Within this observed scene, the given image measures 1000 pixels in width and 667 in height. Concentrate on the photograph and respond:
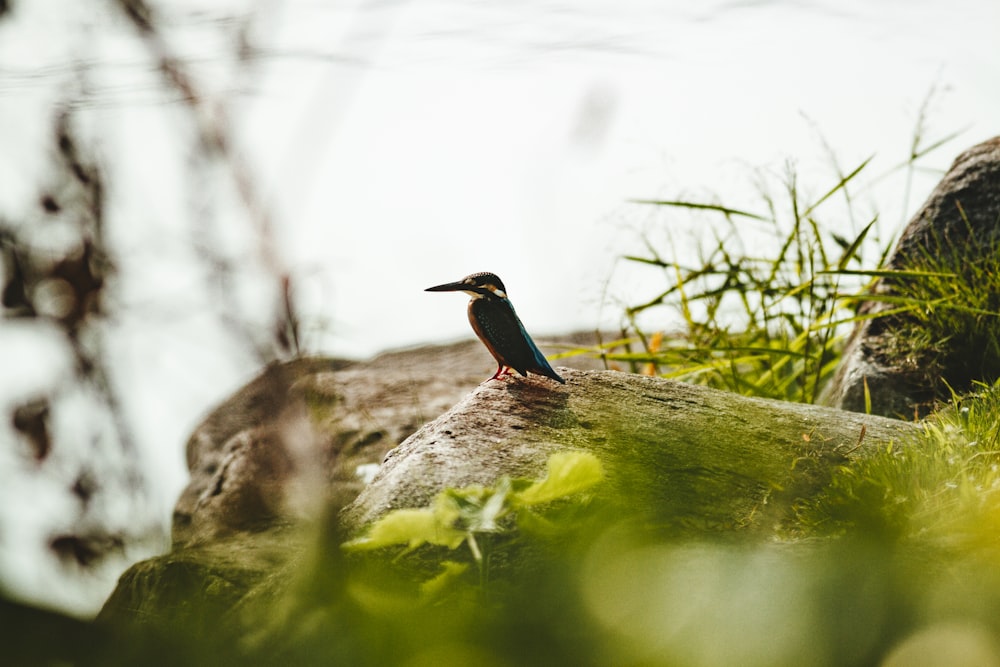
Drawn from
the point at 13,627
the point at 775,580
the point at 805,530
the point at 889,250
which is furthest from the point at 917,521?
the point at 889,250

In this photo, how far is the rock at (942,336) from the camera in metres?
2.98

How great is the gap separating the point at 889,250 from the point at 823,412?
5.90 feet

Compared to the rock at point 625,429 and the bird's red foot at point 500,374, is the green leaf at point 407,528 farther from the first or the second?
the bird's red foot at point 500,374

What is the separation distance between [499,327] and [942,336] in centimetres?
192

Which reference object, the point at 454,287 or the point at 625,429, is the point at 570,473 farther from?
the point at 454,287

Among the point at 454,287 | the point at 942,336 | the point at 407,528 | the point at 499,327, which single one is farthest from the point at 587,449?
the point at 942,336

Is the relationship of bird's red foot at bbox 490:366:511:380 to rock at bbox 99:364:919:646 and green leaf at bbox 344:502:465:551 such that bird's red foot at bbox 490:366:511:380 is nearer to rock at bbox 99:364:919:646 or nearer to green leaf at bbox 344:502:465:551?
rock at bbox 99:364:919:646

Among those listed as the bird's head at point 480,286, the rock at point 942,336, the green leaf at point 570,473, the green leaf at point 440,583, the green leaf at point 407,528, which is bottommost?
the rock at point 942,336

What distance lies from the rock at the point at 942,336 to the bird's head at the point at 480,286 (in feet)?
5.44

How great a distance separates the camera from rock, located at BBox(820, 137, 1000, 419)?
2980mm

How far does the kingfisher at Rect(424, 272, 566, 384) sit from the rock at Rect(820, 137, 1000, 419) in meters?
1.56

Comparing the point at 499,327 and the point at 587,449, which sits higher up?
the point at 499,327

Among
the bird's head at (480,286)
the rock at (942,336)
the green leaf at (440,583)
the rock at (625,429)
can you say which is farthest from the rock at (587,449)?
the rock at (942,336)

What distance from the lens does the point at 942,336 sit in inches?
120
